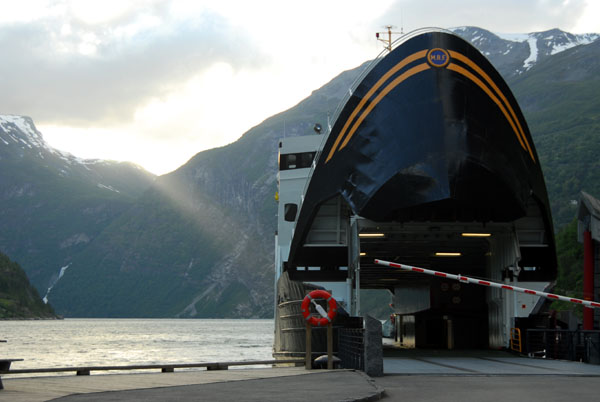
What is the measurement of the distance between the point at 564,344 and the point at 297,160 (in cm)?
1664

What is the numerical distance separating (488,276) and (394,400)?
64.6 feet

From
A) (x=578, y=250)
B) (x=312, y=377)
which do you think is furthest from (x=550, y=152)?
(x=312, y=377)

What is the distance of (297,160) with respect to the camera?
37.2 metres

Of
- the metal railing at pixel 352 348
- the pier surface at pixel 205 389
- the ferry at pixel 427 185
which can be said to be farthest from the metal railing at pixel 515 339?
the pier surface at pixel 205 389

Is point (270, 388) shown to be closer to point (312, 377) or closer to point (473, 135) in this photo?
point (312, 377)

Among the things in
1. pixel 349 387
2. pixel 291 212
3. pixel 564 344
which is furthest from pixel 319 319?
pixel 291 212

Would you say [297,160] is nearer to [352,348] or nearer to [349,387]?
[352,348]

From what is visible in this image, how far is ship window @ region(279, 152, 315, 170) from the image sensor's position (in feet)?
121

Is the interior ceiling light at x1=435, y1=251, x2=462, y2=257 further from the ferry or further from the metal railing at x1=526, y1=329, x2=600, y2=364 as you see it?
the metal railing at x1=526, y1=329, x2=600, y2=364

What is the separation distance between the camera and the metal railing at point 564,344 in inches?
861

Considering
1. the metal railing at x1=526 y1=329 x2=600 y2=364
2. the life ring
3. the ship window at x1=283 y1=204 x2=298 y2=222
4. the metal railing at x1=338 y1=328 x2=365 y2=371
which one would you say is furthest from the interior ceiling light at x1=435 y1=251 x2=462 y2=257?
the life ring

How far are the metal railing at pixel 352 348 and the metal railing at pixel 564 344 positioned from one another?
22.2 ft

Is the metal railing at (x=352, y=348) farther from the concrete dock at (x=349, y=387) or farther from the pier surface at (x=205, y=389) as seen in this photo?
the pier surface at (x=205, y=389)

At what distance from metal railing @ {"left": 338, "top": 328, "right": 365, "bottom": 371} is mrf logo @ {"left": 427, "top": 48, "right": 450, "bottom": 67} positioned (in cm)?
862
